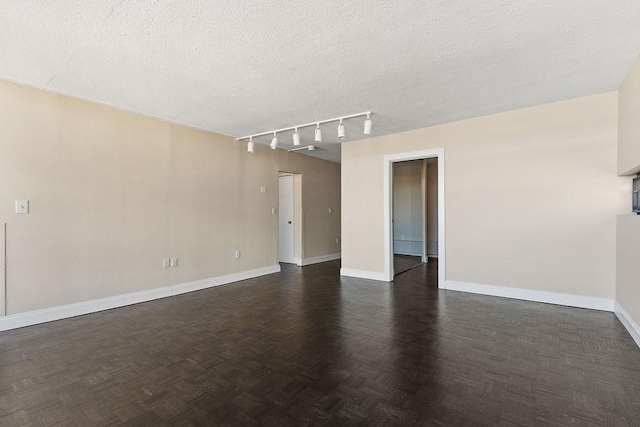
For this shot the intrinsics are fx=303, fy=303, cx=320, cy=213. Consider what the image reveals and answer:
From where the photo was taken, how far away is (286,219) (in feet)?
23.7

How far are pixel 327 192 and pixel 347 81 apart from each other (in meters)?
4.60

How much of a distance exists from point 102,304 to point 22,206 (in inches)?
55.0

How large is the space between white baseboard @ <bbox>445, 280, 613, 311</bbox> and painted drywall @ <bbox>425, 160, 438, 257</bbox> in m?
3.59

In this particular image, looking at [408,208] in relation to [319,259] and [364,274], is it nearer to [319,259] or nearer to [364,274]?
[319,259]

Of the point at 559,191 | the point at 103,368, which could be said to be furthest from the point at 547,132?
the point at 103,368

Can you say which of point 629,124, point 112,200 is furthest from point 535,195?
point 112,200

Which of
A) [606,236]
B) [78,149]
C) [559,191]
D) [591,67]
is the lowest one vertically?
[606,236]

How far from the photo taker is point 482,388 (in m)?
2.00

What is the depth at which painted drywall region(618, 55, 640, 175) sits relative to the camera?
2719mm

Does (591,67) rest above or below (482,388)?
above

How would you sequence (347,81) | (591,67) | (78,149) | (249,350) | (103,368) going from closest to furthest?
1. (103,368)
2. (249,350)
3. (591,67)
4. (347,81)
5. (78,149)

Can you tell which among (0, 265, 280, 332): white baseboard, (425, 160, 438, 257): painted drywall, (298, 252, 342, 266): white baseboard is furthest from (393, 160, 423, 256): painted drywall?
(0, 265, 280, 332): white baseboard

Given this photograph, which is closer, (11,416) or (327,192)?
(11,416)

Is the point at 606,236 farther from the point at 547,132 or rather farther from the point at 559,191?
the point at 547,132
